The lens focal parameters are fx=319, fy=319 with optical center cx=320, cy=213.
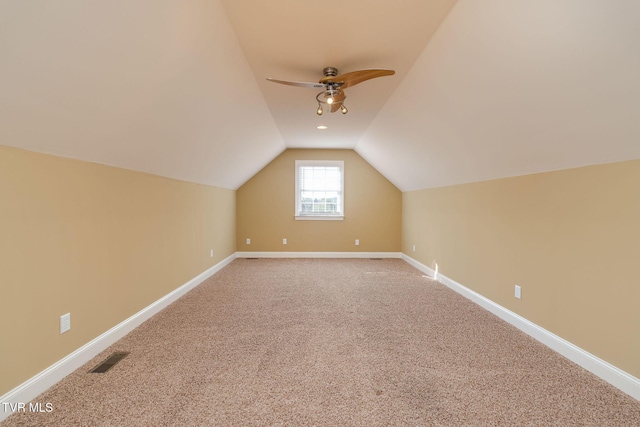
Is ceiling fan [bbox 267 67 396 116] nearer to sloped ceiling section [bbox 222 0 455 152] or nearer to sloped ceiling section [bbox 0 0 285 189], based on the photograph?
sloped ceiling section [bbox 222 0 455 152]

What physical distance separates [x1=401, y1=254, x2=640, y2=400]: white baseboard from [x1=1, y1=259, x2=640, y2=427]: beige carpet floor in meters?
0.06

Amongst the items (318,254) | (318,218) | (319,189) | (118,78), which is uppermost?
(118,78)

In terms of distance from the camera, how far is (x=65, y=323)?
6.84 feet

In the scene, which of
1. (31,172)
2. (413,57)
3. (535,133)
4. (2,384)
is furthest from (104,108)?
(535,133)

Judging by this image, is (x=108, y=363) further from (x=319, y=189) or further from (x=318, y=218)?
(x=319, y=189)

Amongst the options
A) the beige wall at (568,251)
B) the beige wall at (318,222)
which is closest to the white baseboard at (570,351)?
the beige wall at (568,251)

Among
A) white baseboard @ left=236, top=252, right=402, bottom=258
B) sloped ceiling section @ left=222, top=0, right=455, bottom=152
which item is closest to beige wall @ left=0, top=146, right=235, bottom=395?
sloped ceiling section @ left=222, top=0, right=455, bottom=152

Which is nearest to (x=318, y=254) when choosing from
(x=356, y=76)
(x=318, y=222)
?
(x=318, y=222)

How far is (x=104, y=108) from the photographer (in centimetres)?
194

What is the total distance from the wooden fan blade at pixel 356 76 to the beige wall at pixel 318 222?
416 cm

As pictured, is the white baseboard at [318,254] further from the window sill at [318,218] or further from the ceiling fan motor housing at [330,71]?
the ceiling fan motor housing at [330,71]

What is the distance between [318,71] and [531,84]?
1.63 meters

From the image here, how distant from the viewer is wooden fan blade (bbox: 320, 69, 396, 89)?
2277 millimetres

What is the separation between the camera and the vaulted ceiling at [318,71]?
4.72 feet
